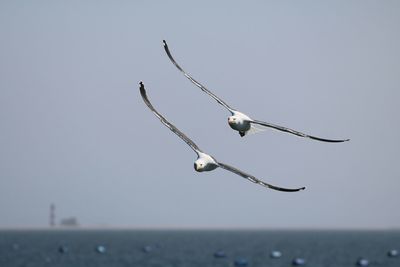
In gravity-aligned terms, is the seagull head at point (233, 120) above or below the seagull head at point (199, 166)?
above

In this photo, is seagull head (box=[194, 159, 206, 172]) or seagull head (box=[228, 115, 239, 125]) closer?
seagull head (box=[194, 159, 206, 172])

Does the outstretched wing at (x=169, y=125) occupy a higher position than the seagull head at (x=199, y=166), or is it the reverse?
the outstretched wing at (x=169, y=125)

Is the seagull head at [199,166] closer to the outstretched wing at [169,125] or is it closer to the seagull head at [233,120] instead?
the outstretched wing at [169,125]

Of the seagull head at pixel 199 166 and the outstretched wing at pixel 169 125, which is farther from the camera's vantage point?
the outstretched wing at pixel 169 125

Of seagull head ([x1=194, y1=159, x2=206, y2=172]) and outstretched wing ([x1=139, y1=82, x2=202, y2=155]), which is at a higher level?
outstretched wing ([x1=139, y1=82, x2=202, y2=155])

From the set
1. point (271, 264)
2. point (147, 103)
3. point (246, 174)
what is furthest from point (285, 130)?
point (271, 264)

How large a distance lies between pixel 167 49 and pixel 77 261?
163 meters

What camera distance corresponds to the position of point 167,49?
35.2 metres

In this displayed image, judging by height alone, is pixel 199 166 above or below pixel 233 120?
below

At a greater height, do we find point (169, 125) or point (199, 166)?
point (169, 125)

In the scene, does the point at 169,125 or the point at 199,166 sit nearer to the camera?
the point at 199,166

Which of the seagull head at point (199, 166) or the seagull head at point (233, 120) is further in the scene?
the seagull head at point (233, 120)

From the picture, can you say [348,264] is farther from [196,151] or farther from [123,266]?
[196,151]

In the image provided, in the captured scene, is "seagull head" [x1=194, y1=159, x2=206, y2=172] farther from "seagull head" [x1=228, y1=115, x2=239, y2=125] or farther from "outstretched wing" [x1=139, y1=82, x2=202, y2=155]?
"seagull head" [x1=228, y1=115, x2=239, y2=125]
